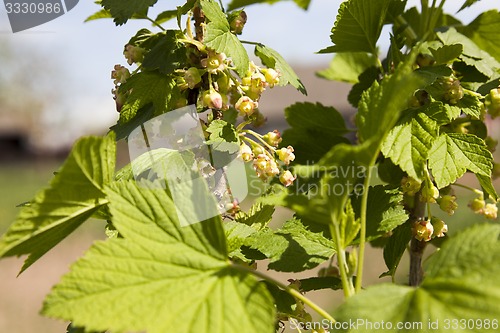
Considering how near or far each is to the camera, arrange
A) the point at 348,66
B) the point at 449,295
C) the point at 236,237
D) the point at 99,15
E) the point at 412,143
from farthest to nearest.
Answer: the point at 348,66 → the point at 99,15 → the point at 412,143 → the point at 236,237 → the point at 449,295

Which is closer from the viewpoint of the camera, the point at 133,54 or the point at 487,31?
the point at 133,54

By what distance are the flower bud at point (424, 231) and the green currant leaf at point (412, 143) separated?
125 mm

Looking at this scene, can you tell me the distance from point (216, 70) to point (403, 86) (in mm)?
395

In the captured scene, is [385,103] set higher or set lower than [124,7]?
lower

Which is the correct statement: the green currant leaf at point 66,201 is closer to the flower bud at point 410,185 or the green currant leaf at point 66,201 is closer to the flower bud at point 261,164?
the flower bud at point 261,164

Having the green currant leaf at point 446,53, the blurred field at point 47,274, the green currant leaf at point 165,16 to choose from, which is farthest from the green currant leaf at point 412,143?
the blurred field at point 47,274

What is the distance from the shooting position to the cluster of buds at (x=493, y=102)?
1.07m

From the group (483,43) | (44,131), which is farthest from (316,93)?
(483,43)

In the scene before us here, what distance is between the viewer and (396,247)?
1.03 metres

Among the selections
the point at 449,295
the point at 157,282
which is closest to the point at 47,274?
the point at 157,282

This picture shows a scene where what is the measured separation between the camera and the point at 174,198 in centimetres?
71

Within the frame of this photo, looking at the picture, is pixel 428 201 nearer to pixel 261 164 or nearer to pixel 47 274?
pixel 261 164

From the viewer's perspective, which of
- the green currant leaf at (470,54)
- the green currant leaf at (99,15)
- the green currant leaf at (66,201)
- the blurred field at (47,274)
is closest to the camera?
the green currant leaf at (66,201)

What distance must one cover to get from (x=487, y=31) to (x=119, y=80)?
79cm
